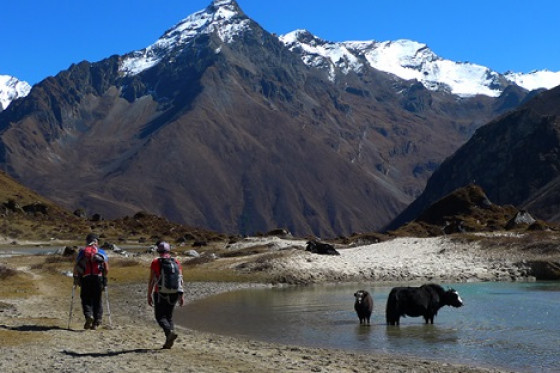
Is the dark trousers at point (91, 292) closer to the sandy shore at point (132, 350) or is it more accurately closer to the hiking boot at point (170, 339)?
the sandy shore at point (132, 350)

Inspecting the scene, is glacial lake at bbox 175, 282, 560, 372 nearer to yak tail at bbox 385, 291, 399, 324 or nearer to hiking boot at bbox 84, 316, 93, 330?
yak tail at bbox 385, 291, 399, 324

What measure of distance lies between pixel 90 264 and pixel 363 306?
1218 cm

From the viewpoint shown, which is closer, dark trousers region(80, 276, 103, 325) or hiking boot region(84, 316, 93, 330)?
dark trousers region(80, 276, 103, 325)

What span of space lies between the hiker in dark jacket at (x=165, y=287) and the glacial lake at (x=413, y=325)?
680 cm

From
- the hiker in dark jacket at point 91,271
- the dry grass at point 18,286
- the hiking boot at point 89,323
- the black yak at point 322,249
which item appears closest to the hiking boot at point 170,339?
the hiker in dark jacket at point 91,271

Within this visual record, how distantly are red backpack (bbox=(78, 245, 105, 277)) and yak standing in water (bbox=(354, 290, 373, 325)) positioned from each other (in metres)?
11.5

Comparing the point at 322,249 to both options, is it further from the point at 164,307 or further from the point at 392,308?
the point at 164,307

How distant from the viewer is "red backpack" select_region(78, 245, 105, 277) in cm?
2525

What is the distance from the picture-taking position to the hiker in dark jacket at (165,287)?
21.9 meters

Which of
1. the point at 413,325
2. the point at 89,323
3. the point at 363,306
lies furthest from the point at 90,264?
the point at 413,325

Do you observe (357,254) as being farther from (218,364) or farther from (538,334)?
(218,364)

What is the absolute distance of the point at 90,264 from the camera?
25.3 meters

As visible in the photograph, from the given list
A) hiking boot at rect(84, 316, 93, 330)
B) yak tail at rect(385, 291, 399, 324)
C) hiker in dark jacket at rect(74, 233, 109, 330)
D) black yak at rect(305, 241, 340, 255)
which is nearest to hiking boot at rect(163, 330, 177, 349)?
hiker in dark jacket at rect(74, 233, 109, 330)

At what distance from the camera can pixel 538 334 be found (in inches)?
1151
